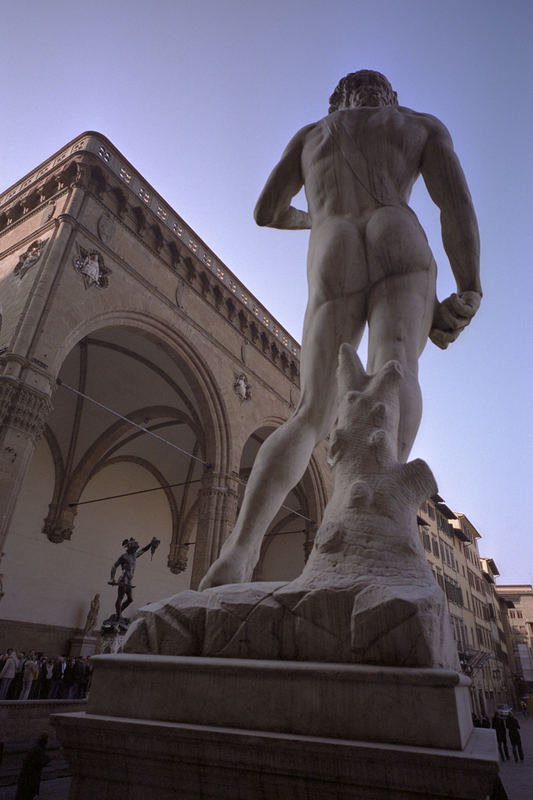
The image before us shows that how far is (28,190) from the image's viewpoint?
34.0 feet

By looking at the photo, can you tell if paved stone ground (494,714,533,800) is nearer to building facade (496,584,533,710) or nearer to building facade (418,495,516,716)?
building facade (418,495,516,716)

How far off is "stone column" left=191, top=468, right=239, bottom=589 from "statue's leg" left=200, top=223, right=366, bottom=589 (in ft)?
28.0

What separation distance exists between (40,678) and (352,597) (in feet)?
33.9

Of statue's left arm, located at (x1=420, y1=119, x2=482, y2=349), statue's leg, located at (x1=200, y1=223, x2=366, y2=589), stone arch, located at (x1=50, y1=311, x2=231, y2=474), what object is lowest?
statue's leg, located at (x1=200, y1=223, x2=366, y2=589)

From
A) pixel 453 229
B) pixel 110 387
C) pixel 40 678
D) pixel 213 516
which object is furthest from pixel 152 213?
pixel 453 229

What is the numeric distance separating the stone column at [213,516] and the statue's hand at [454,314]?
8543 mm

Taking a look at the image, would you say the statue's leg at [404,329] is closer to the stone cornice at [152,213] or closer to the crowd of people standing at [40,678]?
the crowd of people standing at [40,678]

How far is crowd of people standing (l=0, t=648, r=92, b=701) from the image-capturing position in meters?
8.23

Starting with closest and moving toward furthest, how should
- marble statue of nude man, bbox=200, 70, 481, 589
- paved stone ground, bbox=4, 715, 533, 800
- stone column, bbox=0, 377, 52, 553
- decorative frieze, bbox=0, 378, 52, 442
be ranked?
marble statue of nude man, bbox=200, 70, 481, 589 < paved stone ground, bbox=4, 715, 533, 800 < stone column, bbox=0, 377, 52, 553 < decorative frieze, bbox=0, 378, 52, 442

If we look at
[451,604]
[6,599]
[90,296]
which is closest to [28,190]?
[90,296]

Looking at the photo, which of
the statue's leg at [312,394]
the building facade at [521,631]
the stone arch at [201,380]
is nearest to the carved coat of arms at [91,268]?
the stone arch at [201,380]

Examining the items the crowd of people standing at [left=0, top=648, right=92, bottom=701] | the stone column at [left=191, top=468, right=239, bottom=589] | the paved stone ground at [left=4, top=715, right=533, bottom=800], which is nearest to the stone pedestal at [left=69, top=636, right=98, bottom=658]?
the crowd of people standing at [left=0, top=648, right=92, bottom=701]

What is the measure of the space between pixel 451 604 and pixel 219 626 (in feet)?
101

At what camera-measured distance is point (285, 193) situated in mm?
2746
